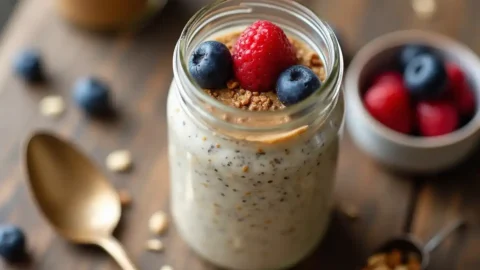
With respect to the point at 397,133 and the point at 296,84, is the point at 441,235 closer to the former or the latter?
the point at 397,133

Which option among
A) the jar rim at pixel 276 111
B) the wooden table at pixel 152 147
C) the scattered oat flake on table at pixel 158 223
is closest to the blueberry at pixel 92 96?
the wooden table at pixel 152 147

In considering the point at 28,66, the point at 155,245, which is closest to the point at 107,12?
the point at 28,66

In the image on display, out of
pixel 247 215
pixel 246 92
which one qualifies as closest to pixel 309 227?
pixel 247 215

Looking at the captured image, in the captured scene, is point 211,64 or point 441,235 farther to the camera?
point 441,235

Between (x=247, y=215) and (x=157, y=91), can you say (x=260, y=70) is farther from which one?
(x=157, y=91)

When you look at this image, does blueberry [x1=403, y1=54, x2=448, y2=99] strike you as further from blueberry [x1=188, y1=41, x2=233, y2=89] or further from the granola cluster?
blueberry [x1=188, y1=41, x2=233, y2=89]

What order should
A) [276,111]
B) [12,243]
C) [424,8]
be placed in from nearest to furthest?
[276,111] → [12,243] → [424,8]

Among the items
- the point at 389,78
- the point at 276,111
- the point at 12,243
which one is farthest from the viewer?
the point at 389,78
